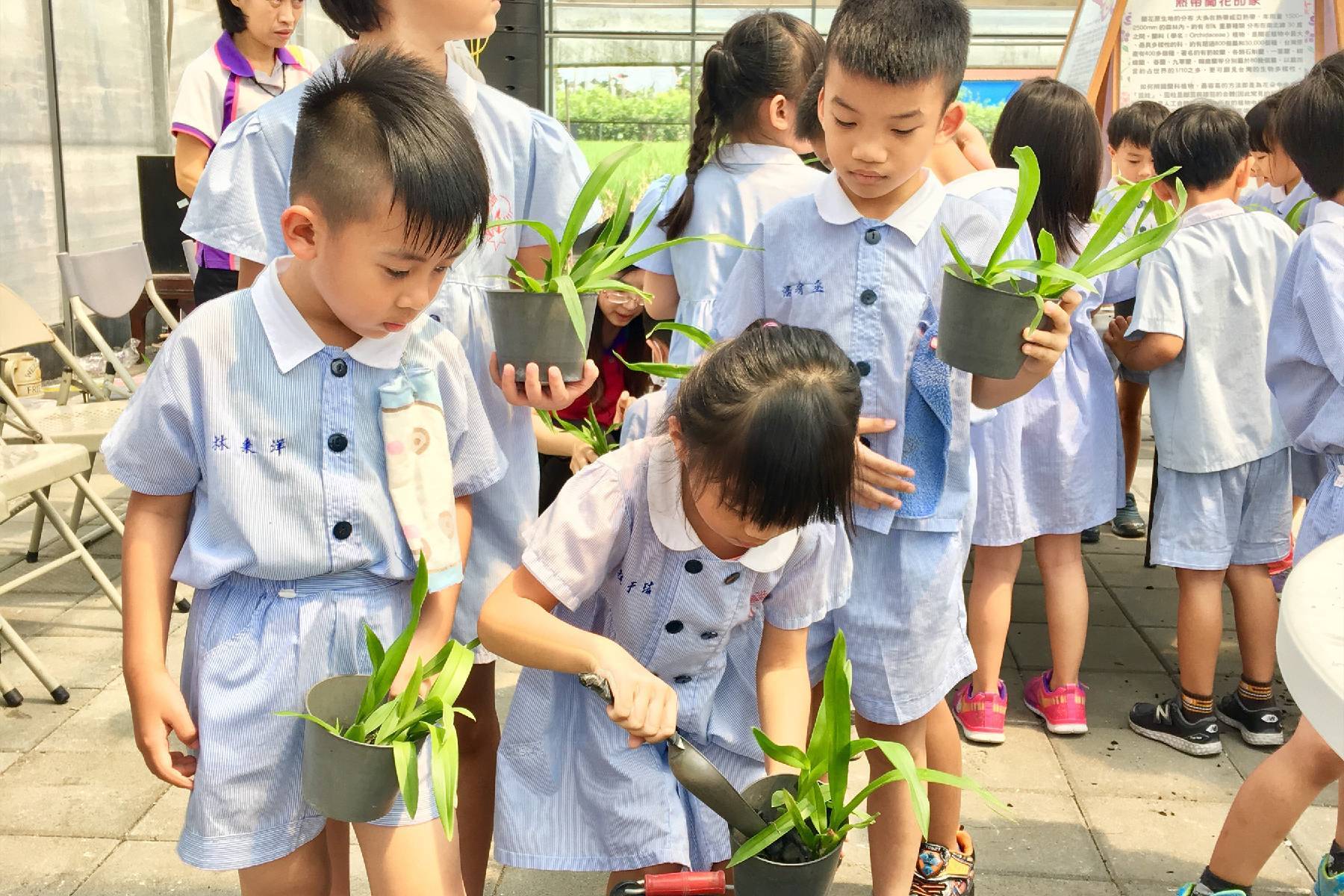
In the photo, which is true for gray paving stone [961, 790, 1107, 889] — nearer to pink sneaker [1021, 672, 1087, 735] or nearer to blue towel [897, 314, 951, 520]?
pink sneaker [1021, 672, 1087, 735]

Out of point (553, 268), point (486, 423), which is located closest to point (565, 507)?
point (486, 423)

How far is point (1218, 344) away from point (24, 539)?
458 cm

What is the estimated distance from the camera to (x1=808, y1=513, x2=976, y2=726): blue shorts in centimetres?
240

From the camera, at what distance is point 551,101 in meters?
11.1

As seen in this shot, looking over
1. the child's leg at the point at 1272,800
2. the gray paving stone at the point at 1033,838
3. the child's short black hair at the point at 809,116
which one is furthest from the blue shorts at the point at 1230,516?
the child's short black hair at the point at 809,116

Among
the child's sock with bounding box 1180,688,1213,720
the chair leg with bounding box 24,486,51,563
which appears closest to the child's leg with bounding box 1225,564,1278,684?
the child's sock with bounding box 1180,688,1213,720

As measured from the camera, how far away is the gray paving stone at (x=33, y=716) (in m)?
3.59

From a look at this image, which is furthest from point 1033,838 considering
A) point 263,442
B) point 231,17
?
point 231,17

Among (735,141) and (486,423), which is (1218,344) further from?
(486,423)

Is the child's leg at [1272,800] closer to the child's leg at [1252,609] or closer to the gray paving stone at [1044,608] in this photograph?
the child's leg at [1252,609]

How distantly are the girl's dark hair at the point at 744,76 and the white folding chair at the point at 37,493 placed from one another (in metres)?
2.07

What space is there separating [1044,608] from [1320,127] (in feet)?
7.69

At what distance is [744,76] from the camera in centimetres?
328

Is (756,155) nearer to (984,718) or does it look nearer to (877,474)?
(877,474)
